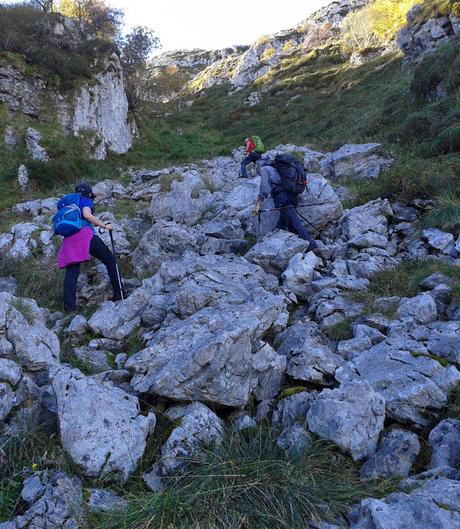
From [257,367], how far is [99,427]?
5.46 ft

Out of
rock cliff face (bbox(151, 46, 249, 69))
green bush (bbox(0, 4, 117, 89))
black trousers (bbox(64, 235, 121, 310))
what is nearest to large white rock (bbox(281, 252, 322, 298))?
black trousers (bbox(64, 235, 121, 310))

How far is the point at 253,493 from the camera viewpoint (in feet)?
10.3

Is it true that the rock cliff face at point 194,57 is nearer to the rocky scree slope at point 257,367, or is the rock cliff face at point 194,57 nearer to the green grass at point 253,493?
the rocky scree slope at point 257,367

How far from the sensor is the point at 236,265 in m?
7.10

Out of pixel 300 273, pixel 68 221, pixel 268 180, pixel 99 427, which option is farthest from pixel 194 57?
pixel 99 427

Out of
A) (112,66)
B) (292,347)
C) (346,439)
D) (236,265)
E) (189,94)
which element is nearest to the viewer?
(346,439)

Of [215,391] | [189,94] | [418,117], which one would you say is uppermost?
[189,94]

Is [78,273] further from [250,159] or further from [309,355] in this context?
[250,159]

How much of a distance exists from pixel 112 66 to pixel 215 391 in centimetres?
2400

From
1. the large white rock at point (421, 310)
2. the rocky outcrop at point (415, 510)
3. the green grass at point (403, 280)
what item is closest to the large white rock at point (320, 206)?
the green grass at point (403, 280)

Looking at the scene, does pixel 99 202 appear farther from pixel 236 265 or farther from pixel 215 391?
pixel 215 391

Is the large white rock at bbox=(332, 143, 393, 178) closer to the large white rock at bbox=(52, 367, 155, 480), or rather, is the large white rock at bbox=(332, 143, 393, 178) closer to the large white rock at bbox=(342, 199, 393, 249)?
the large white rock at bbox=(342, 199, 393, 249)

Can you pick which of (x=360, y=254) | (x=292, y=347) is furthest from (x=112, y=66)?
(x=292, y=347)

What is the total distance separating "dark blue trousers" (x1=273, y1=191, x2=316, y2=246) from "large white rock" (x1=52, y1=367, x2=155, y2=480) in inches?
203
